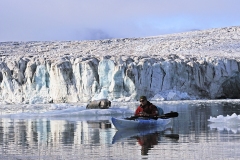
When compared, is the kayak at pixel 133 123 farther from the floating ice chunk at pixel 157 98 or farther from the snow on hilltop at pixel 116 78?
the floating ice chunk at pixel 157 98

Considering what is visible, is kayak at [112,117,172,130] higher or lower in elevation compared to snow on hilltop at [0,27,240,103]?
lower

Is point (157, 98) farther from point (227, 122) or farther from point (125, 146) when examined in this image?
point (125, 146)

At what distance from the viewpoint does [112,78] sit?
1634 inches

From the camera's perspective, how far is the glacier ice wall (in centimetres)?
4169

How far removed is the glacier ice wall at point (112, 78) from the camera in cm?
4169

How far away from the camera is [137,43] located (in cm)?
7081

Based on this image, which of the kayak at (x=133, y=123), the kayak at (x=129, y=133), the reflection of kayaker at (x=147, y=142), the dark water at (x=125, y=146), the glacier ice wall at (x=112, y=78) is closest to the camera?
the dark water at (x=125, y=146)

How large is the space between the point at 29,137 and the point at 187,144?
3930 mm

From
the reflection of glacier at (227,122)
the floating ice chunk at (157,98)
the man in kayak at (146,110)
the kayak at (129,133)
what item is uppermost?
the floating ice chunk at (157,98)

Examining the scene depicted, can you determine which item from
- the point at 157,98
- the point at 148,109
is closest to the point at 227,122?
the point at 148,109

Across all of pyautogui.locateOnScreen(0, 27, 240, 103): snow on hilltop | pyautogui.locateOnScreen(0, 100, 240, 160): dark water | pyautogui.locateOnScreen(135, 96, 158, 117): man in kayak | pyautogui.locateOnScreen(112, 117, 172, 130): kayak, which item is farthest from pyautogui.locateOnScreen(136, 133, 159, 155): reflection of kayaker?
pyautogui.locateOnScreen(0, 27, 240, 103): snow on hilltop

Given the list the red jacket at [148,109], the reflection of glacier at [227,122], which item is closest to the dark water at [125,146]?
the reflection of glacier at [227,122]

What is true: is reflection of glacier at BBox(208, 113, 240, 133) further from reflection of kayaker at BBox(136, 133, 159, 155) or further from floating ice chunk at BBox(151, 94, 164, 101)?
floating ice chunk at BBox(151, 94, 164, 101)

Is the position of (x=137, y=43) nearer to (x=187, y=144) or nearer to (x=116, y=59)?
(x=116, y=59)
